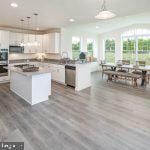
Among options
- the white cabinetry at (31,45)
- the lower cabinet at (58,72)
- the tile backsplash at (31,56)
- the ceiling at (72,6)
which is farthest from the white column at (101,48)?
the ceiling at (72,6)

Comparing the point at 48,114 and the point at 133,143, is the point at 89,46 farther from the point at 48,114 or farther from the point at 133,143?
the point at 133,143

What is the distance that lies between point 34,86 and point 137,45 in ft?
22.0

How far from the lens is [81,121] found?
10.7 ft

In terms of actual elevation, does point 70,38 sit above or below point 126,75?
above

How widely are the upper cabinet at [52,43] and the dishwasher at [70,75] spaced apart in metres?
1.60

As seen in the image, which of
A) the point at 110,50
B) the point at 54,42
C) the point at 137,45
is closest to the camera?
the point at 54,42

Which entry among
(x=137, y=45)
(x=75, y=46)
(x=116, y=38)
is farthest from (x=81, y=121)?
(x=116, y=38)

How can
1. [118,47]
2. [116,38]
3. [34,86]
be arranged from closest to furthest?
[34,86] < [118,47] < [116,38]

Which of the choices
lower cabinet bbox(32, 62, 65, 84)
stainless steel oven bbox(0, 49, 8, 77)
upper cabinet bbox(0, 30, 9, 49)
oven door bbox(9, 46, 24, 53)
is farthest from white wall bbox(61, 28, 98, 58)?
stainless steel oven bbox(0, 49, 8, 77)

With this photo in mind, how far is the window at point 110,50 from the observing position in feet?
32.0

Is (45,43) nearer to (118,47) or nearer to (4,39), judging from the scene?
(4,39)

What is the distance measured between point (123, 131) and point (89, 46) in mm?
7833

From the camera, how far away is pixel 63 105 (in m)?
4.17

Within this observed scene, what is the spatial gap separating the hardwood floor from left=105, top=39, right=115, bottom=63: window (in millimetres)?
5070
